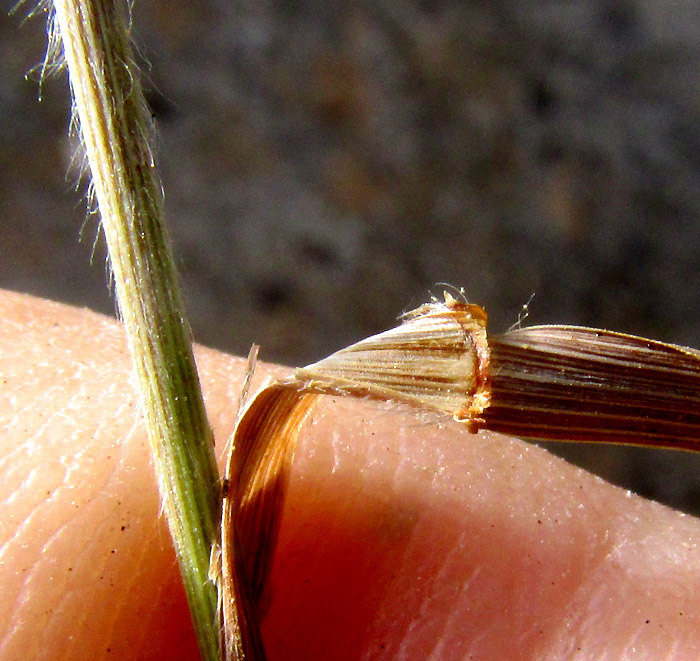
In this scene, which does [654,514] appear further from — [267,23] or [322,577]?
[267,23]

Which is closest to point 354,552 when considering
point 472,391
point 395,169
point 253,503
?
point 253,503

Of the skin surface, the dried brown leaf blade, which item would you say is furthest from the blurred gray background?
the dried brown leaf blade

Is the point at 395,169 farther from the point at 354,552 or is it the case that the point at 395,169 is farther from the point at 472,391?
the point at 472,391

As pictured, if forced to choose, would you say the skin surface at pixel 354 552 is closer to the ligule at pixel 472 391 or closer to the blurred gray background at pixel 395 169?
A: the ligule at pixel 472 391

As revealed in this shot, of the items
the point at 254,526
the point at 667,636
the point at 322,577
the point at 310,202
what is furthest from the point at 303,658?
the point at 310,202

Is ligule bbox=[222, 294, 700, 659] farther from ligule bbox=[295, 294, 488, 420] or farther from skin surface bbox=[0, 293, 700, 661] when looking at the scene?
skin surface bbox=[0, 293, 700, 661]

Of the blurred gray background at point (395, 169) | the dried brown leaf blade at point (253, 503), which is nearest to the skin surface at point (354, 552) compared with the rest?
the dried brown leaf blade at point (253, 503)
